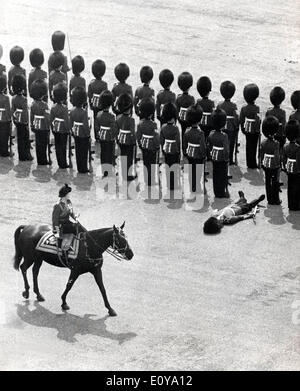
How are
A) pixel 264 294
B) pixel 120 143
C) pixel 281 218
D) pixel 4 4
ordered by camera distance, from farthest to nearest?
pixel 4 4
pixel 120 143
pixel 281 218
pixel 264 294

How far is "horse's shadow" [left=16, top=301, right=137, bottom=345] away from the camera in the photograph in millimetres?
15828

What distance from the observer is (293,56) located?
29375 mm

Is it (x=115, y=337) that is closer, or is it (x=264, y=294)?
(x=115, y=337)

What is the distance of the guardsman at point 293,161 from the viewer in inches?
780

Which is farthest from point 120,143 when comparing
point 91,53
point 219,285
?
point 91,53

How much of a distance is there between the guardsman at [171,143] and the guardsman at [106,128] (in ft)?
2.78

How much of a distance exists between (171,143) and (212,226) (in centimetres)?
212

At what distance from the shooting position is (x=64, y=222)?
16.1m

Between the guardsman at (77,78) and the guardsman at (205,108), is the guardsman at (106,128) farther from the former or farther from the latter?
the guardsman at (77,78)

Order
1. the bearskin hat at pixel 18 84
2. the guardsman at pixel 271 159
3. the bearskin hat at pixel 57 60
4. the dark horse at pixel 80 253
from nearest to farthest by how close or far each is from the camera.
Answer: the dark horse at pixel 80 253 → the guardsman at pixel 271 159 → the bearskin hat at pixel 18 84 → the bearskin hat at pixel 57 60

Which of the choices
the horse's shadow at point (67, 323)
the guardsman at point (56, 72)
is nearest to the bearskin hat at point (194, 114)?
the guardsman at point (56, 72)

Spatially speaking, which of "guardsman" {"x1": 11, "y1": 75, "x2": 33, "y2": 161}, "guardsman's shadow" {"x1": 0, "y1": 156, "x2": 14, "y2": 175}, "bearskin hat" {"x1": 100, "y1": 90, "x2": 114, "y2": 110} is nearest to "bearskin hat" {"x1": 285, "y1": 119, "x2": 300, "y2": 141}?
"bearskin hat" {"x1": 100, "y1": 90, "x2": 114, "y2": 110}
